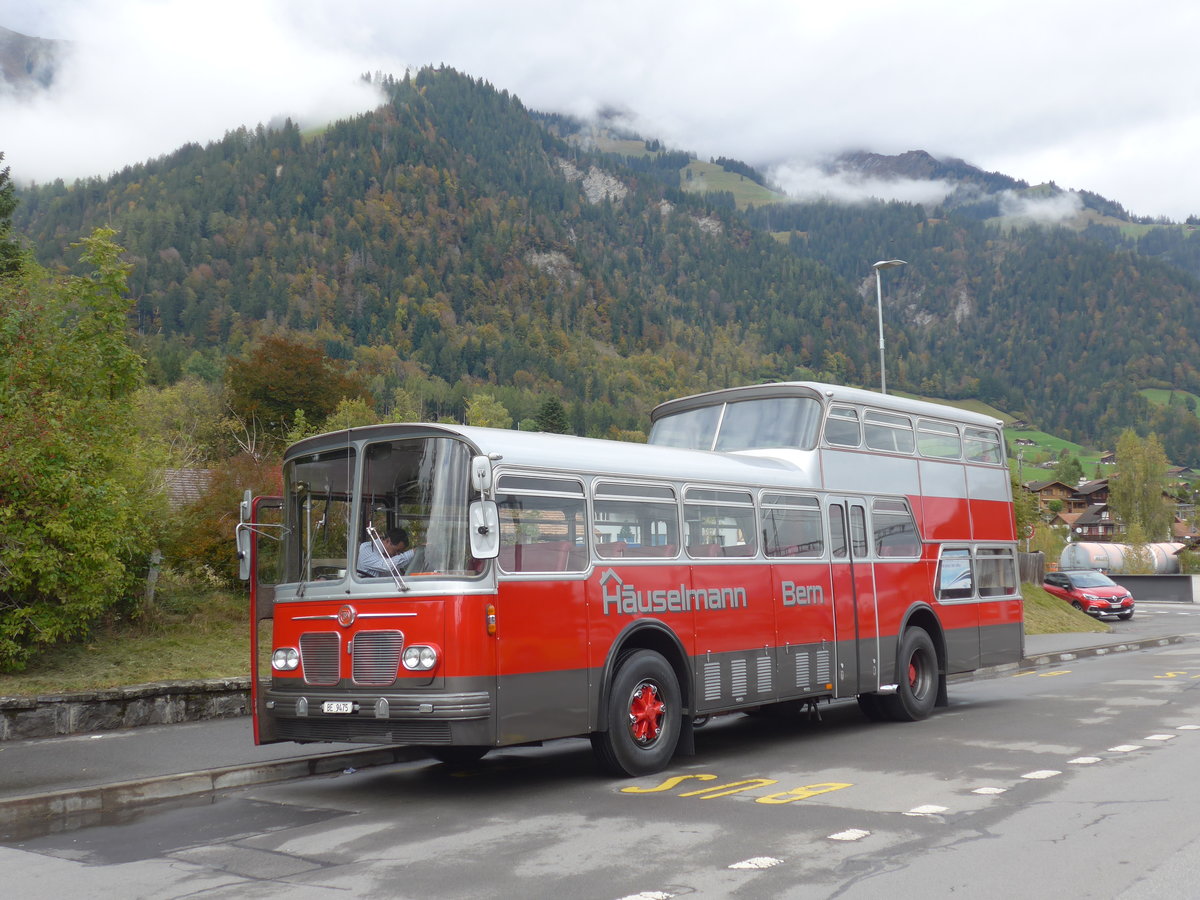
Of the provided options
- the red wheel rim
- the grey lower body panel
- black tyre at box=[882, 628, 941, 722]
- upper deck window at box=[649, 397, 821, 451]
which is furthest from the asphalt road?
upper deck window at box=[649, 397, 821, 451]

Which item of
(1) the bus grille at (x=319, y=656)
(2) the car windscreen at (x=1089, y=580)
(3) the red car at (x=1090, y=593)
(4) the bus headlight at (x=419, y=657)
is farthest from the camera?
(2) the car windscreen at (x=1089, y=580)

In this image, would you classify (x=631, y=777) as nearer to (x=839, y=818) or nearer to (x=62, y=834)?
(x=839, y=818)

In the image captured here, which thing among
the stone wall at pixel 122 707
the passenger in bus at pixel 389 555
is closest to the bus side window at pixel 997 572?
the passenger in bus at pixel 389 555

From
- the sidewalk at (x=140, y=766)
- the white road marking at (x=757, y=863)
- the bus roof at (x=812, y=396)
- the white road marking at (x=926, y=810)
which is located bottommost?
the white road marking at (x=926, y=810)

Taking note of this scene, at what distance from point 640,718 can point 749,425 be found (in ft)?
14.9

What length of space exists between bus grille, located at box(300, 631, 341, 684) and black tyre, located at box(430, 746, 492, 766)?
195 cm

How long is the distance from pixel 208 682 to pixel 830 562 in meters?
7.34

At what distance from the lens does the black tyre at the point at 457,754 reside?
1138 cm

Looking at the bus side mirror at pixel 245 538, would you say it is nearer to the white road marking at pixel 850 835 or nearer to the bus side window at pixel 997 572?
the white road marking at pixel 850 835

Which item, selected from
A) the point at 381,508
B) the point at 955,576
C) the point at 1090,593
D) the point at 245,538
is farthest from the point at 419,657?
the point at 1090,593

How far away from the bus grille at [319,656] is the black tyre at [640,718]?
2365mm

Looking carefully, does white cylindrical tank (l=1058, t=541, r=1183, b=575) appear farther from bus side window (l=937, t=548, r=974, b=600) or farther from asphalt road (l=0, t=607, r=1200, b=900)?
asphalt road (l=0, t=607, r=1200, b=900)

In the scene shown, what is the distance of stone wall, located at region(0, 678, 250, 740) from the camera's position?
12.3 meters

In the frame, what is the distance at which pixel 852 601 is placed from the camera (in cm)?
1361
